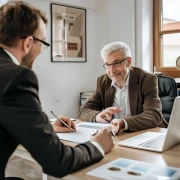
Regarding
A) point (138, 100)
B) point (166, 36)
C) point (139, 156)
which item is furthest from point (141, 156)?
point (166, 36)

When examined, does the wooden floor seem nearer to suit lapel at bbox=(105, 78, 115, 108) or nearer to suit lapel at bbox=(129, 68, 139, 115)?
suit lapel at bbox=(105, 78, 115, 108)

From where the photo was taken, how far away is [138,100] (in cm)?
219

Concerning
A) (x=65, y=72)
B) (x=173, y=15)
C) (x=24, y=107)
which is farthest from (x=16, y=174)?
(x=173, y=15)

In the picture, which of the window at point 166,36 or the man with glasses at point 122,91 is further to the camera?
the window at point 166,36

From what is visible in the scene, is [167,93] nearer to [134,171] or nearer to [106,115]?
[106,115]

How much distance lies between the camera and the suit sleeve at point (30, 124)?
88 cm

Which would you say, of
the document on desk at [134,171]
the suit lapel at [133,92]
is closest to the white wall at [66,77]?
the suit lapel at [133,92]

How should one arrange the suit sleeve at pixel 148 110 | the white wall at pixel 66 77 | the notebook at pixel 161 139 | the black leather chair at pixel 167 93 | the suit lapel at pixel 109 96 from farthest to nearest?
the white wall at pixel 66 77 < the black leather chair at pixel 167 93 < the suit lapel at pixel 109 96 < the suit sleeve at pixel 148 110 < the notebook at pixel 161 139

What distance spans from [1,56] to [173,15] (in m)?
3.59

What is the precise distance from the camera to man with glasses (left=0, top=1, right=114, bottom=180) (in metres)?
0.88

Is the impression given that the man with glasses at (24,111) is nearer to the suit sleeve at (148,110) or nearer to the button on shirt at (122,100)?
the suit sleeve at (148,110)

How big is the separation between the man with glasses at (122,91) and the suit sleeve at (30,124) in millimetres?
1057

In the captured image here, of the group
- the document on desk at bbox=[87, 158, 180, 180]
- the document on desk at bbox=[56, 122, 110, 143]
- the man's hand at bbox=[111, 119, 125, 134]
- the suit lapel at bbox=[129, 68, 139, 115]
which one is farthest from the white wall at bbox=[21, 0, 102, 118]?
the document on desk at bbox=[87, 158, 180, 180]

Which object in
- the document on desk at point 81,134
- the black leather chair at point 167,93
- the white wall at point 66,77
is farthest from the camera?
the white wall at point 66,77
